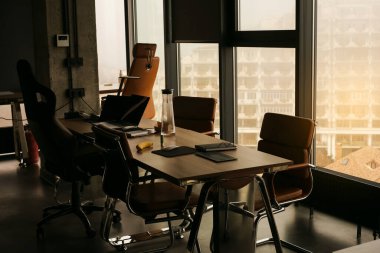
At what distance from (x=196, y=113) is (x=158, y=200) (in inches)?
64.8

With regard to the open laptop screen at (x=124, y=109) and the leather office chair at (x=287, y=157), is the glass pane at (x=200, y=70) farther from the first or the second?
Result: the leather office chair at (x=287, y=157)

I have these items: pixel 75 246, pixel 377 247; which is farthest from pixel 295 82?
pixel 377 247

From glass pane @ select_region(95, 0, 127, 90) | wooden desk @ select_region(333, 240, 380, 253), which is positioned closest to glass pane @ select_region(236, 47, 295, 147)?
glass pane @ select_region(95, 0, 127, 90)

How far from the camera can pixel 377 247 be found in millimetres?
1797

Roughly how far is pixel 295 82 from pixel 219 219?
2.05m

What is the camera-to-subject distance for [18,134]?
750 cm

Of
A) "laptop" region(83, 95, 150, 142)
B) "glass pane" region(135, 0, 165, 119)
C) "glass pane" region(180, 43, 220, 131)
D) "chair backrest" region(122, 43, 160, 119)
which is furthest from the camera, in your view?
"glass pane" region(135, 0, 165, 119)

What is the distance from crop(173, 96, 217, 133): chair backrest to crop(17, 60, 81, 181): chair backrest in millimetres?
1149

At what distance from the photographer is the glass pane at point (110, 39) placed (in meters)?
8.38

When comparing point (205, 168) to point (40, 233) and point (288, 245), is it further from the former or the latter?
point (40, 233)

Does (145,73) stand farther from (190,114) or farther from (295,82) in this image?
(295,82)

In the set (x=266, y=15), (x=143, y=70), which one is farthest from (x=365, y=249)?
(x=143, y=70)

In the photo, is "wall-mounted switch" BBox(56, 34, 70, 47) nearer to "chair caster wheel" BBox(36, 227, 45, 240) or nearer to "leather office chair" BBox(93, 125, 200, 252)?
"chair caster wheel" BBox(36, 227, 45, 240)

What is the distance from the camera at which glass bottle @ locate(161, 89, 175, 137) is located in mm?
4477
